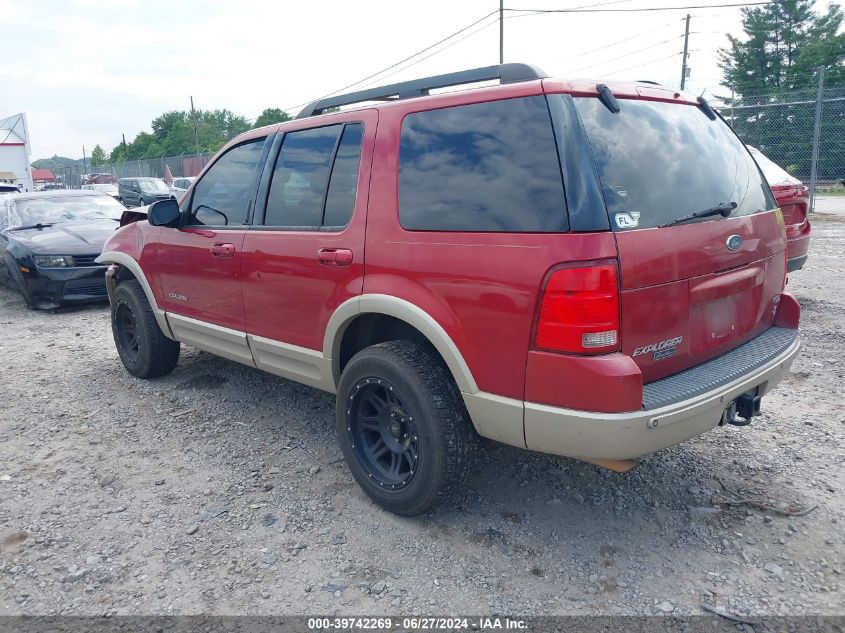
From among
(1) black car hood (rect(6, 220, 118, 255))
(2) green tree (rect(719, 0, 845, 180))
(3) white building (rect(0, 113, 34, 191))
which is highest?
(2) green tree (rect(719, 0, 845, 180))

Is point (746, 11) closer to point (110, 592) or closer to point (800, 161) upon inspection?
point (800, 161)

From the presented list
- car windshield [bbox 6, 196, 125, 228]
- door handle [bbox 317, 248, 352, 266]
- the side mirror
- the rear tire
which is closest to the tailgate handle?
door handle [bbox 317, 248, 352, 266]

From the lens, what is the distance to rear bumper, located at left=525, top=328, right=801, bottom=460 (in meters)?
2.39

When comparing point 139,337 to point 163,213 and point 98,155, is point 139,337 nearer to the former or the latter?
point 163,213

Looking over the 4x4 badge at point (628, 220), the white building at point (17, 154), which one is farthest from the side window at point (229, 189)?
the white building at point (17, 154)

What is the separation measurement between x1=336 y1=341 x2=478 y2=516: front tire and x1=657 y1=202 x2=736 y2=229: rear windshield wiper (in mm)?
1179

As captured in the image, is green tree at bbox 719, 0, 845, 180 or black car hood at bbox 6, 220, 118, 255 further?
green tree at bbox 719, 0, 845, 180

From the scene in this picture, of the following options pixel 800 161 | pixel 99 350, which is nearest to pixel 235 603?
pixel 99 350

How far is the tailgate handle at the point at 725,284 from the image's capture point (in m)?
2.70

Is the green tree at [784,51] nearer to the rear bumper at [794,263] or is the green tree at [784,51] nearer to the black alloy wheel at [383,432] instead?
the rear bumper at [794,263]

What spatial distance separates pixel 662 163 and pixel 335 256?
1583 mm

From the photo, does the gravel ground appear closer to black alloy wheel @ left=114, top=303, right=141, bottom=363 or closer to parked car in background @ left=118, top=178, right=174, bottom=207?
black alloy wheel @ left=114, top=303, right=141, bottom=363

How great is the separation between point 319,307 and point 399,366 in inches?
27.3

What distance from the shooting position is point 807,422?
12.9 feet
